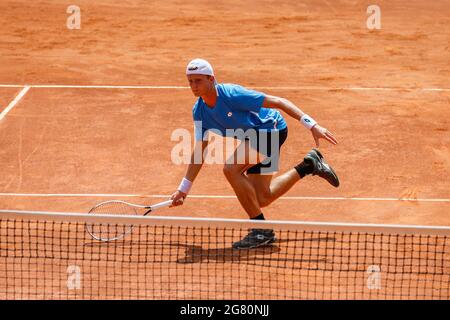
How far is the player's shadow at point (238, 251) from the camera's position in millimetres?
9500

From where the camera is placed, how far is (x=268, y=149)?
387 inches

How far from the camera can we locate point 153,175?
477 inches

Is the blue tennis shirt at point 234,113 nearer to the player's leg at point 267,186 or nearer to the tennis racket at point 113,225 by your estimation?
the player's leg at point 267,186

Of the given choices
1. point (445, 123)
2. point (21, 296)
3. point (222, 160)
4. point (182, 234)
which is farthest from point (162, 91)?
point (21, 296)

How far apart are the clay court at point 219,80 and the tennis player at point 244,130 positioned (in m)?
0.90

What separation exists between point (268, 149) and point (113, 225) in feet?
6.12

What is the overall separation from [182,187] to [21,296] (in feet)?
6.54

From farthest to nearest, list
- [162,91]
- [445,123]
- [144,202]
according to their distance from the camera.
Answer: [162,91]
[445,123]
[144,202]

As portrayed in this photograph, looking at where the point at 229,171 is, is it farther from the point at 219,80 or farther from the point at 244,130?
the point at 219,80

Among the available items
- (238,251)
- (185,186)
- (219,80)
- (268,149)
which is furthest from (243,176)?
(219,80)

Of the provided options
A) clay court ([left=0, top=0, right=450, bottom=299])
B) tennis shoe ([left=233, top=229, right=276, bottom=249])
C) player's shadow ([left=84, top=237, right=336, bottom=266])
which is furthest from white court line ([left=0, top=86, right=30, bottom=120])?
tennis shoe ([left=233, top=229, right=276, bottom=249])

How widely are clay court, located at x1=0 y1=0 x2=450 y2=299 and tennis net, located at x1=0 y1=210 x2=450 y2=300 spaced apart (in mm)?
421

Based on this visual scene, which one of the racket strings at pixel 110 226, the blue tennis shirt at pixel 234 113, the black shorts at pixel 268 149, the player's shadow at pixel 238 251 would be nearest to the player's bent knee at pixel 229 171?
the black shorts at pixel 268 149
